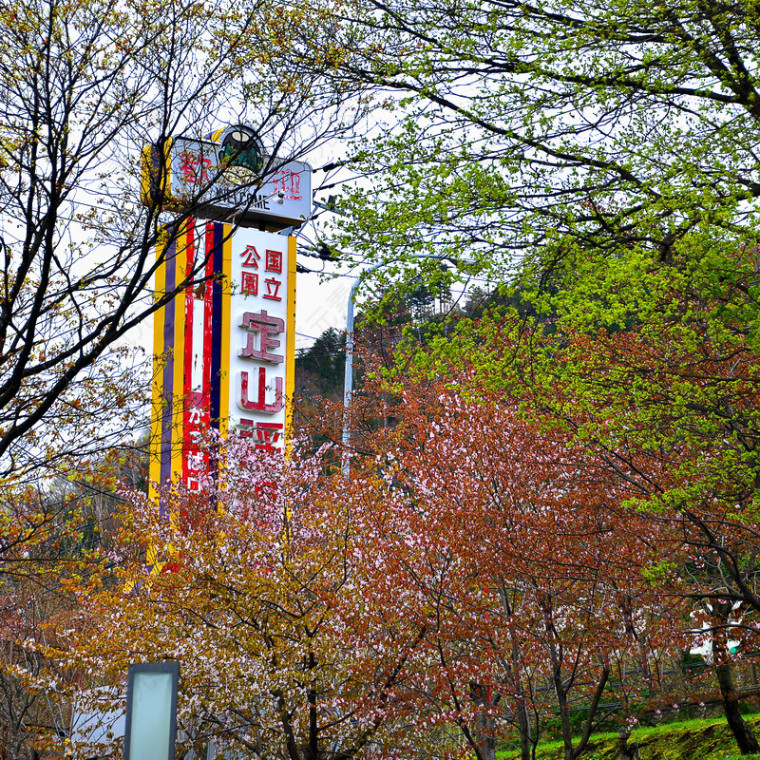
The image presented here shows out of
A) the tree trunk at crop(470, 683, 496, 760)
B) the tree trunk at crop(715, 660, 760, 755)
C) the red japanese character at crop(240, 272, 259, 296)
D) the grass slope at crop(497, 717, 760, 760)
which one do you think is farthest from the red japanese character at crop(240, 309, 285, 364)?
the tree trunk at crop(715, 660, 760, 755)

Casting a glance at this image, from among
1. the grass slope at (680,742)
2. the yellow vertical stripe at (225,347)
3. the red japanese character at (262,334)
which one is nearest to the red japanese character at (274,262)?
the yellow vertical stripe at (225,347)

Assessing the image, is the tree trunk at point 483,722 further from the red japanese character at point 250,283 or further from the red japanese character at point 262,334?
the red japanese character at point 250,283

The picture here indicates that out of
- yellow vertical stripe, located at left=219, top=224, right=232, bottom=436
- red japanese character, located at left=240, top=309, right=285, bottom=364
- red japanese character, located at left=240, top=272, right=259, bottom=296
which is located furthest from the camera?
red japanese character, located at left=240, top=272, right=259, bottom=296

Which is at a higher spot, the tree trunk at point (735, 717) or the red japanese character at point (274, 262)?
the red japanese character at point (274, 262)

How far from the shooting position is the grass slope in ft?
44.5

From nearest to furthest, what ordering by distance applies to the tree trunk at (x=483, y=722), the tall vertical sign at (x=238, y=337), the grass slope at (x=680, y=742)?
the tree trunk at (x=483, y=722) → the grass slope at (x=680, y=742) → the tall vertical sign at (x=238, y=337)

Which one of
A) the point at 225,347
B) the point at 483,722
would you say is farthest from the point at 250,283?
the point at 483,722

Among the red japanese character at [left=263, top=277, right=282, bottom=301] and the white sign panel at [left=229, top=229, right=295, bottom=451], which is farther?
the red japanese character at [left=263, top=277, right=282, bottom=301]

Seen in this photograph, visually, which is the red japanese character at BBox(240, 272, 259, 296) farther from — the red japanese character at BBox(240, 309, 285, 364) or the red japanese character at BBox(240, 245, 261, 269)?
the red japanese character at BBox(240, 309, 285, 364)

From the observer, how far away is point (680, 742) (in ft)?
46.5

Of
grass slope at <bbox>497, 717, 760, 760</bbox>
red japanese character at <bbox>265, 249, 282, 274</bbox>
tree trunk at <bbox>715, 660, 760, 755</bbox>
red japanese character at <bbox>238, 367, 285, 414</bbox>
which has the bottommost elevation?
grass slope at <bbox>497, 717, 760, 760</bbox>

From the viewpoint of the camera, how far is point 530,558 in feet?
29.2

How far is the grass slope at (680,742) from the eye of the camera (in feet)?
44.5

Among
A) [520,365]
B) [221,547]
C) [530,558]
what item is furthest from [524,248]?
[221,547]
